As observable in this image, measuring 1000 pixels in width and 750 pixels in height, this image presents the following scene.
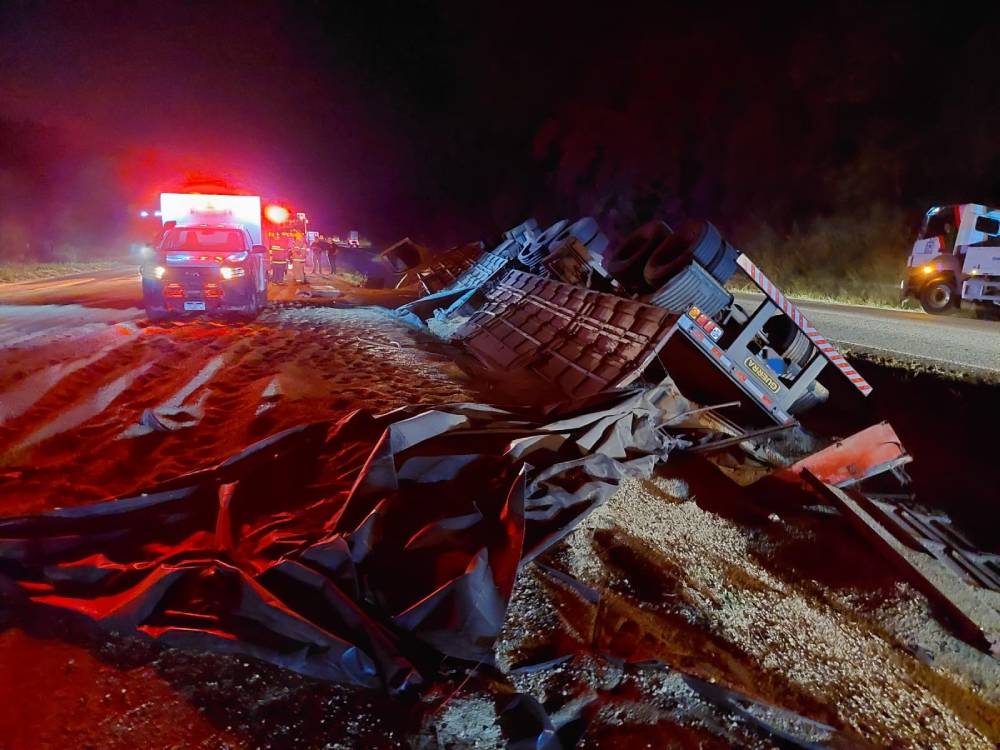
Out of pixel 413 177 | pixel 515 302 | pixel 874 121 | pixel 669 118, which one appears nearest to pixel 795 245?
pixel 874 121

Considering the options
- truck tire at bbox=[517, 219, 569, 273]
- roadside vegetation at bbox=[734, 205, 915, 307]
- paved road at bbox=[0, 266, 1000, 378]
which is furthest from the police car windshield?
roadside vegetation at bbox=[734, 205, 915, 307]

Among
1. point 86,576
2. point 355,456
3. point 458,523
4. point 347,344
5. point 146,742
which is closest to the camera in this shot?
point 146,742

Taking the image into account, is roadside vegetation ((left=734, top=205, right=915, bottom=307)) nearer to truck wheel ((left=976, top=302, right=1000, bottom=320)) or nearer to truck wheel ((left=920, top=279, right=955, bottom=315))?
truck wheel ((left=920, top=279, right=955, bottom=315))

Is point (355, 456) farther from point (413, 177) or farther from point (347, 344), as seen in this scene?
point (413, 177)

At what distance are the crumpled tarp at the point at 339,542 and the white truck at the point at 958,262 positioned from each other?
50.0 ft

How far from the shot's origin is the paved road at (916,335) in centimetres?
980

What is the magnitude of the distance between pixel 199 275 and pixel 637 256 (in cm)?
804

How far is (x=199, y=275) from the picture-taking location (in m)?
11.4

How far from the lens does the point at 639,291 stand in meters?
7.41

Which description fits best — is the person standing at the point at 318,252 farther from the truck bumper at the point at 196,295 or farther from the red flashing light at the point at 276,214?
the truck bumper at the point at 196,295

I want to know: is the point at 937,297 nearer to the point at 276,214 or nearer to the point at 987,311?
the point at 987,311

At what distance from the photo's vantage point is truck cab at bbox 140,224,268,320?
11.3 meters

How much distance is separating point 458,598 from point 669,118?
36716 mm

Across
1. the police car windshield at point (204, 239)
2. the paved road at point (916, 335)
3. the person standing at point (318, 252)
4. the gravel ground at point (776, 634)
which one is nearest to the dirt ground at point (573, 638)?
the gravel ground at point (776, 634)
